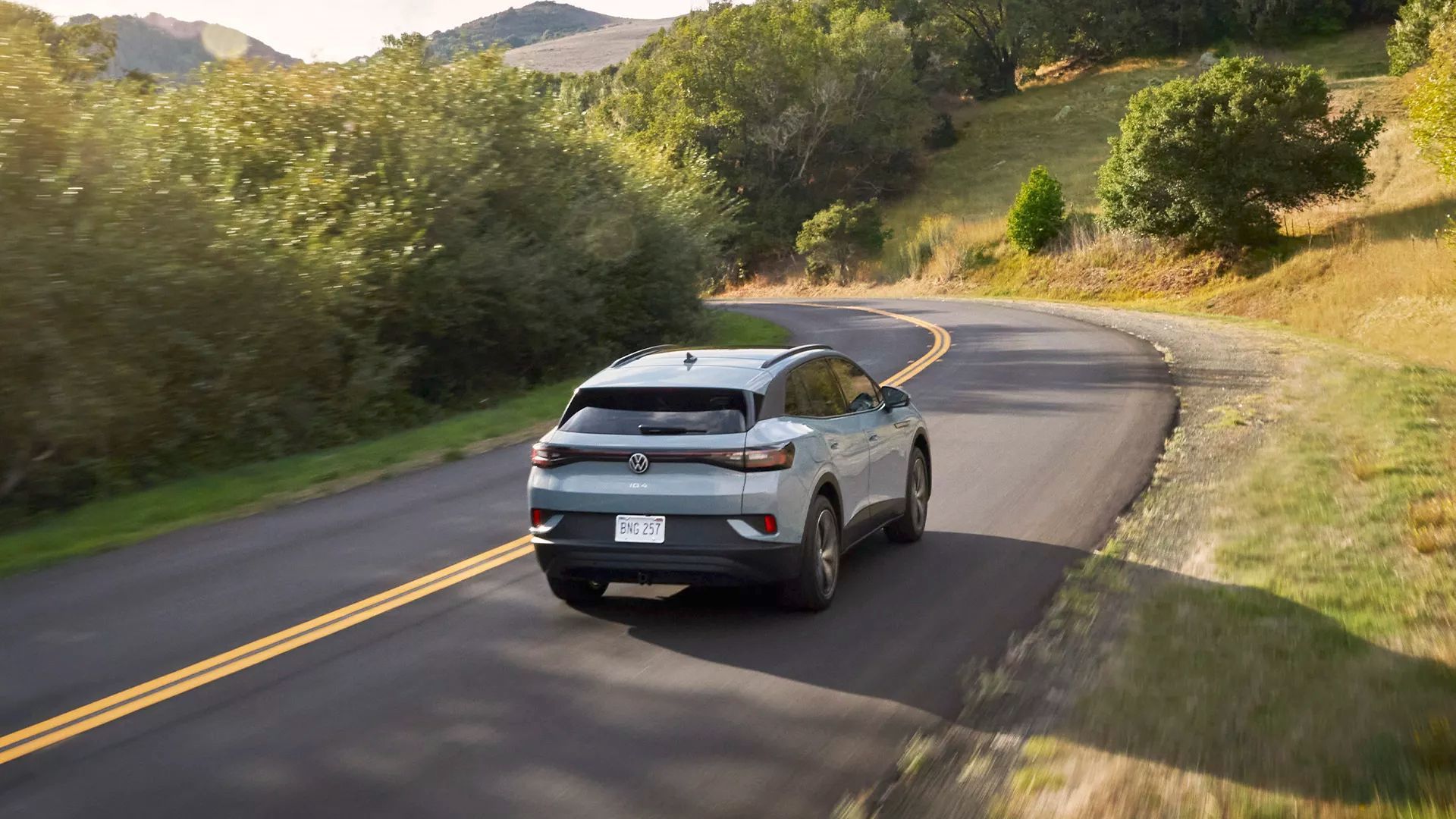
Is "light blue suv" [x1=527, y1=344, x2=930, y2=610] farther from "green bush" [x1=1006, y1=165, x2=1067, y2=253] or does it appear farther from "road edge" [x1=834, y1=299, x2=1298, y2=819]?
"green bush" [x1=1006, y1=165, x2=1067, y2=253]

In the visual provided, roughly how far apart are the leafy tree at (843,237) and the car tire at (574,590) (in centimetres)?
4954

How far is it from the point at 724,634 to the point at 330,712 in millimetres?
2225

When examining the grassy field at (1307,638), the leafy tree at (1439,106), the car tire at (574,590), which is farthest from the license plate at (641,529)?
the leafy tree at (1439,106)

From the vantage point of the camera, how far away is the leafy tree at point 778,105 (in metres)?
62.7

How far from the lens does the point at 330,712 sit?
233 inches

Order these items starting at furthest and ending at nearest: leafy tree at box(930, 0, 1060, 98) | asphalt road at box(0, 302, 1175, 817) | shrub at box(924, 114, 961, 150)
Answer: leafy tree at box(930, 0, 1060, 98) → shrub at box(924, 114, 961, 150) → asphalt road at box(0, 302, 1175, 817)

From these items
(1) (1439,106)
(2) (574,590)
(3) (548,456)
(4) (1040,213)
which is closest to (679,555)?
(3) (548,456)

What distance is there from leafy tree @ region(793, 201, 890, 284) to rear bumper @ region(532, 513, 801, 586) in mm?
50179

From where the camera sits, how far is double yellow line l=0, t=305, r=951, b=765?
5684mm

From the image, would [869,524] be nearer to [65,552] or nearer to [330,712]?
[330,712]

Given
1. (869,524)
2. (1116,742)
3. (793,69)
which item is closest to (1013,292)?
(793,69)

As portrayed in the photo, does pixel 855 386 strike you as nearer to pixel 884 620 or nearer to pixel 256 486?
pixel 884 620

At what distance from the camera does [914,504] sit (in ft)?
30.8

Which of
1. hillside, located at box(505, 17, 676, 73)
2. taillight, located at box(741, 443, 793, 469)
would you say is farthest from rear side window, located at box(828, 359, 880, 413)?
hillside, located at box(505, 17, 676, 73)
